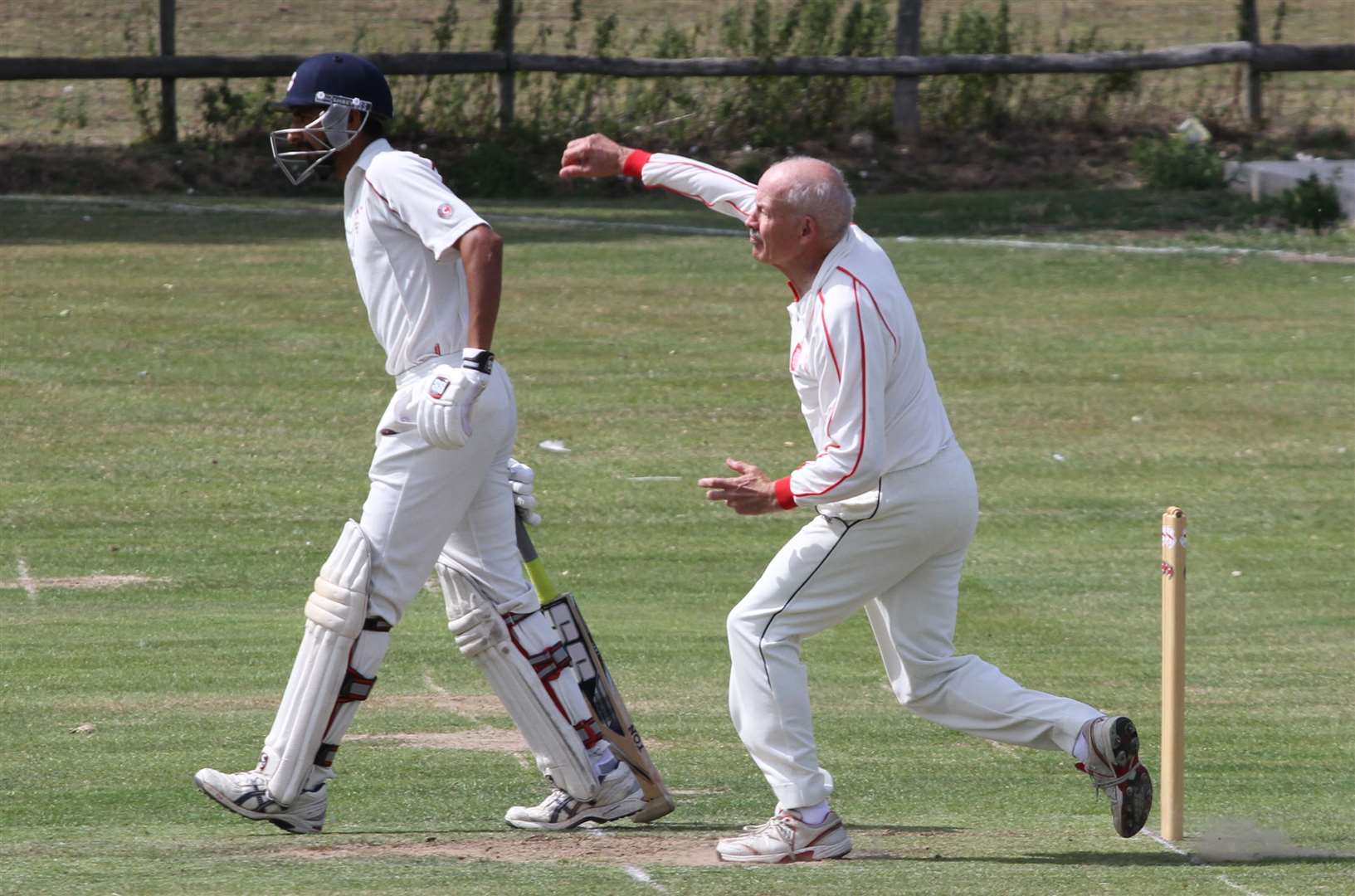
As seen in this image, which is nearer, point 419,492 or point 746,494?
point 746,494

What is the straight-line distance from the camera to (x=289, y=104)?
256 inches

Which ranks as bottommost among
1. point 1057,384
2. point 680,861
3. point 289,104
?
point 1057,384

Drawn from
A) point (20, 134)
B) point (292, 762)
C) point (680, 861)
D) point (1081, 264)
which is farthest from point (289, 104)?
point (20, 134)

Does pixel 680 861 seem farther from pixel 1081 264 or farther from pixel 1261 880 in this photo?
pixel 1081 264

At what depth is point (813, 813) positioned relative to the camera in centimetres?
593

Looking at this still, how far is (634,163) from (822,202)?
3.41 ft

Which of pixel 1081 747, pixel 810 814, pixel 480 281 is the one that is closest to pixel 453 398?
pixel 480 281

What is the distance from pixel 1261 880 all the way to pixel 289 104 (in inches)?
149

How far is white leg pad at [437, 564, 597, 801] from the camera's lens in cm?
644

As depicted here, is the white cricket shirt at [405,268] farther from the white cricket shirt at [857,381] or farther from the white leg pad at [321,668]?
the white cricket shirt at [857,381]

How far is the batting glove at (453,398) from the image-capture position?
600 centimetres

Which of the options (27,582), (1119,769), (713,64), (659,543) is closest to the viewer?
(1119,769)

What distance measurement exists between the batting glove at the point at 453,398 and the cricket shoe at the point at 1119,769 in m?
2.07

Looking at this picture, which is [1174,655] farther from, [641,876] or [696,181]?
[696,181]
